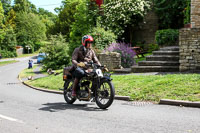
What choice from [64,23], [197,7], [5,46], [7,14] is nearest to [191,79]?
[197,7]

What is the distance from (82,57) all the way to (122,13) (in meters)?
20.8

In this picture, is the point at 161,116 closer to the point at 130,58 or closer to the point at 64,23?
the point at 130,58

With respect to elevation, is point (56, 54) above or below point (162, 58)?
above

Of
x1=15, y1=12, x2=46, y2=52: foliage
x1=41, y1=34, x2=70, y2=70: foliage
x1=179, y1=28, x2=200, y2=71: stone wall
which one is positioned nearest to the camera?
x1=179, y1=28, x2=200, y2=71: stone wall

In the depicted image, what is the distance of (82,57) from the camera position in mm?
7844

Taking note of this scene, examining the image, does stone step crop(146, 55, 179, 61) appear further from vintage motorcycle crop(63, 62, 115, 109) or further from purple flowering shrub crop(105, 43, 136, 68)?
vintage motorcycle crop(63, 62, 115, 109)

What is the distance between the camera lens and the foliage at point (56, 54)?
29984 millimetres

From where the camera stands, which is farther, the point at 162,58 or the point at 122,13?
the point at 122,13

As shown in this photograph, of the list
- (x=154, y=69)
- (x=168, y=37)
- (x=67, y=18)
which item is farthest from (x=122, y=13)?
(x=67, y=18)

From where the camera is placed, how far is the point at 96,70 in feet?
23.7

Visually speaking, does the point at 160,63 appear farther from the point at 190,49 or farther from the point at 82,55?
the point at 82,55

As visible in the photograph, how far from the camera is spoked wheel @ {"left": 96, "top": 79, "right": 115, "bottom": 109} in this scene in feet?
22.8

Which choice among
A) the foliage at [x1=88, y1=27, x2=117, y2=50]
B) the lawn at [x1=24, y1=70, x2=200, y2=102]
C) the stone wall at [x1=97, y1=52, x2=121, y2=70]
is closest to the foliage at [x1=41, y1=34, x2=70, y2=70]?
the foliage at [x1=88, y1=27, x2=117, y2=50]

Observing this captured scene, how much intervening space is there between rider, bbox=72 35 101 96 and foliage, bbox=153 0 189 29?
64.8 feet
